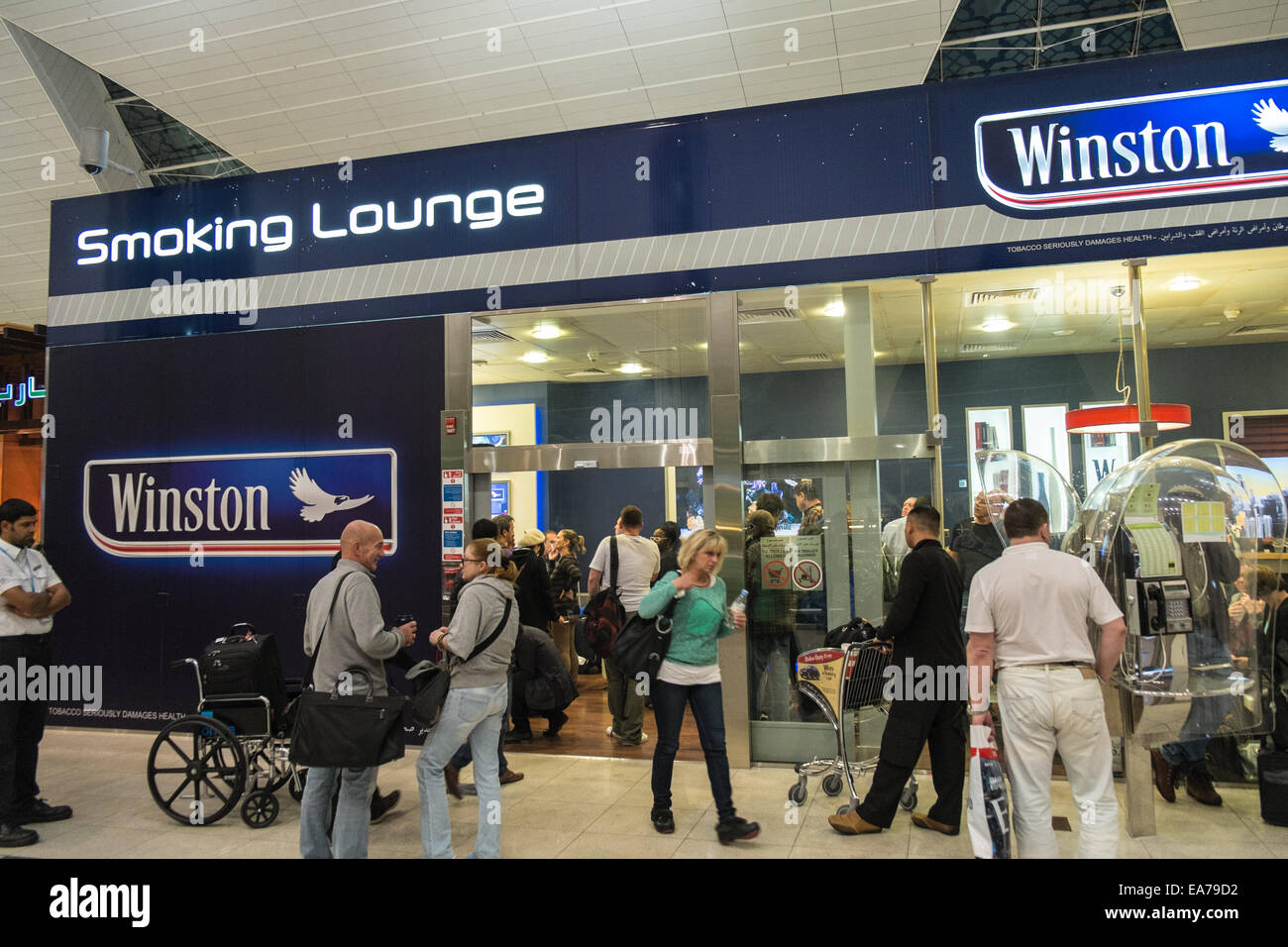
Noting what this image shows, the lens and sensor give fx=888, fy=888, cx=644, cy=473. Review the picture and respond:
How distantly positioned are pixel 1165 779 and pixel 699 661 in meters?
2.69

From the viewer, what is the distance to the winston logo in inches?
263

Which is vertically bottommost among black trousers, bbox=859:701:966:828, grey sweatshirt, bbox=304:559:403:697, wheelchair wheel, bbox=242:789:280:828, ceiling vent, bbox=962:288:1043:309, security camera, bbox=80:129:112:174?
wheelchair wheel, bbox=242:789:280:828

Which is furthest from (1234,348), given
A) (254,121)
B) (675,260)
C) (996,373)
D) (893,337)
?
(254,121)

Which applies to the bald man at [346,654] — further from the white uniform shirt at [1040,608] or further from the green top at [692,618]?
the white uniform shirt at [1040,608]

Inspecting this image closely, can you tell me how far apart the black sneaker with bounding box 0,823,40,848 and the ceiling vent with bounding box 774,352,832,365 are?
497 centimetres

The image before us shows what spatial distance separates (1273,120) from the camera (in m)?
5.28

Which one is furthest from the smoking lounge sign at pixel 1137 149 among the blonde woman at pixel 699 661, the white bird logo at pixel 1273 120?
the blonde woman at pixel 699 661

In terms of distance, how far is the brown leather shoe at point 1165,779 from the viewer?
475 cm

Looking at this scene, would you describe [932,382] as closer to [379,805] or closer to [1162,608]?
[1162,608]

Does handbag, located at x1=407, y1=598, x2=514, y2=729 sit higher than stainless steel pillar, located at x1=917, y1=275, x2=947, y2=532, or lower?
lower

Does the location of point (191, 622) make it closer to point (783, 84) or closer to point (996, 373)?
point (996, 373)

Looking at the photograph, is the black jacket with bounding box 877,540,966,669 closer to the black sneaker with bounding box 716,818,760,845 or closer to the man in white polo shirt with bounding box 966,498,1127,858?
the man in white polo shirt with bounding box 966,498,1127,858

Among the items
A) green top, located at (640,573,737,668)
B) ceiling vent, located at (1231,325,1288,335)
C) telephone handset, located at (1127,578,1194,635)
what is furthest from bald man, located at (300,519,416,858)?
ceiling vent, located at (1231,325,1288,335)
